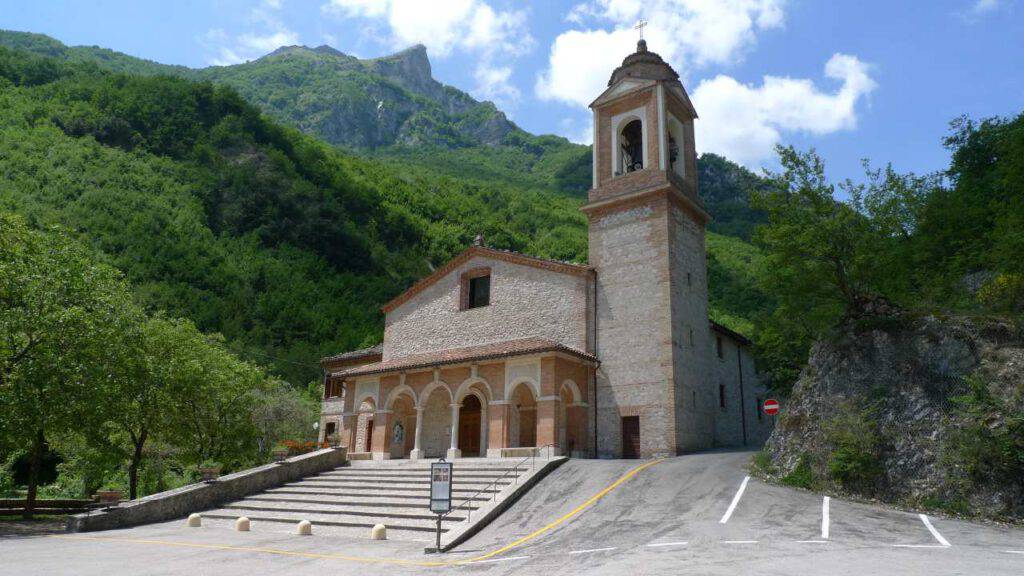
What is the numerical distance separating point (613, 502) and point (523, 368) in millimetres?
8480

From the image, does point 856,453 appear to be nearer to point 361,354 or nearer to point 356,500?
point 356,500

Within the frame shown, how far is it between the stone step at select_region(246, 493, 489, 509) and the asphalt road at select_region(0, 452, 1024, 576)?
7.97 ft

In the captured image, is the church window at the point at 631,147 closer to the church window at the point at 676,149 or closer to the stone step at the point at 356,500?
the church window at the point at 676,149

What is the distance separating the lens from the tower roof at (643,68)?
95.2ft

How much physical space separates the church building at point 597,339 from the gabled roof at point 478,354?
90 millimetres

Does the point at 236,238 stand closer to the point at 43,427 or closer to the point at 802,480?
the point at 43,427

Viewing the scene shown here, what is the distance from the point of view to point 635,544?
12148mm

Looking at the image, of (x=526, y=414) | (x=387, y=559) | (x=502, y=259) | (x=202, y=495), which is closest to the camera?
(x=387, y=559)

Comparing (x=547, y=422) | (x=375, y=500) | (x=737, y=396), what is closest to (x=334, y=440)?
(x=547, y=422)

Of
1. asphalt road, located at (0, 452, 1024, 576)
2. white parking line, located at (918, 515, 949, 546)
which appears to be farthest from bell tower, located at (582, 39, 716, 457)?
white parking line, located at (918, 515, 949, 546)

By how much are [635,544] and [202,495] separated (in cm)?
1509

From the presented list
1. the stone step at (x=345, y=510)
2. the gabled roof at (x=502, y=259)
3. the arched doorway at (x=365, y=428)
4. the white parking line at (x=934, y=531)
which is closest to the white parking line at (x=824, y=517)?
the white parking line at (x=934, y=531)

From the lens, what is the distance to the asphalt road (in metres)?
9.99

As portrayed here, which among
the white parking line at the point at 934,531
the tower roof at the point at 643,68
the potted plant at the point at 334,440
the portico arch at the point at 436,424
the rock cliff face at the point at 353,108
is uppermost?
the rock cliff face at the point at 353,108
